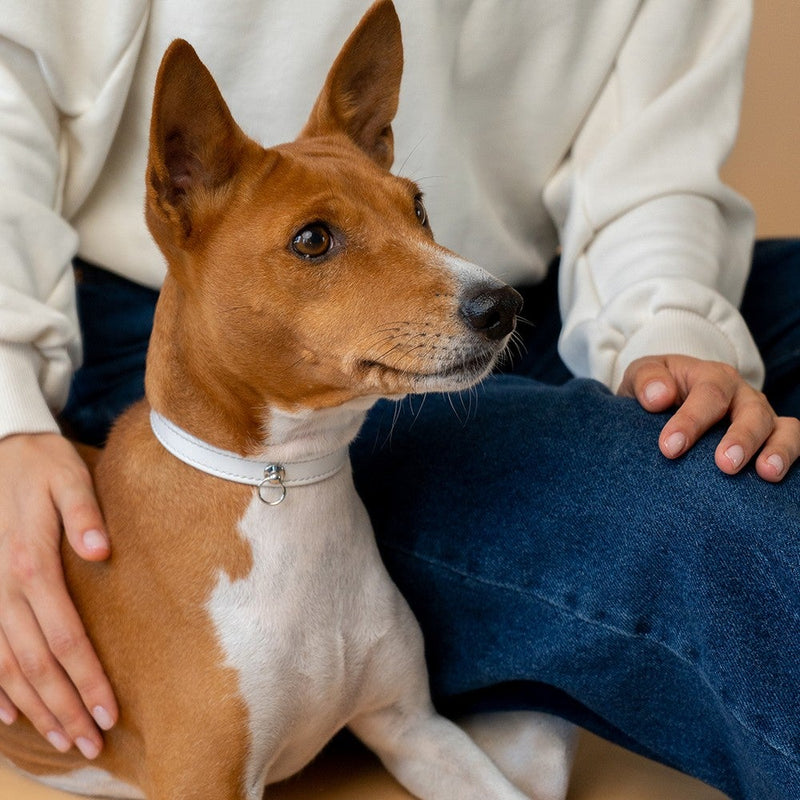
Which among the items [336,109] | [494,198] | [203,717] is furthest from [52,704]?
[494,198]

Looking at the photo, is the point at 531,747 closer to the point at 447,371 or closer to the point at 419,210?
the point at 447,371

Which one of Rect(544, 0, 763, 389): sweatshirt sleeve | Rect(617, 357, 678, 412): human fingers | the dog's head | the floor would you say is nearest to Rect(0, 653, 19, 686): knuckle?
the floor

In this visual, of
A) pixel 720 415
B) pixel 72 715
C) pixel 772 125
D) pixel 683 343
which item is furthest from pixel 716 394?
pixel 772 125

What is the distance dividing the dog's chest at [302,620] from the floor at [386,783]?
0.54 ft

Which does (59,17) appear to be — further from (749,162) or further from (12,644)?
(749,162)

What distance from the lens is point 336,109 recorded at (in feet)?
5.48

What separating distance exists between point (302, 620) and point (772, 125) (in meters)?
3.01

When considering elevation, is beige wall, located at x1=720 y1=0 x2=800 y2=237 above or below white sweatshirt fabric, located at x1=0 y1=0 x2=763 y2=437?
below

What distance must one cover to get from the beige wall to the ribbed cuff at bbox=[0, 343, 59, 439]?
9.46ft

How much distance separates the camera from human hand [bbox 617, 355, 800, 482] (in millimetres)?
1475

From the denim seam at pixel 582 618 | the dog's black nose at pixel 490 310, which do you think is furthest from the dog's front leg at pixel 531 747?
the dog's black nose at pixel 490 310

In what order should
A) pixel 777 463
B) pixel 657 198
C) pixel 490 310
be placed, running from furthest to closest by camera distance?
pixel 657 198, pixel 777 463, pixel 490 310

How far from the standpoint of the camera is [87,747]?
1552 mm

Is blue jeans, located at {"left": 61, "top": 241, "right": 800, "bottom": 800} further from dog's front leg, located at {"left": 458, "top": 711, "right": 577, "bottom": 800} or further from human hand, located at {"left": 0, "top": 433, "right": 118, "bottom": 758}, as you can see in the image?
human hand, located at {"left": 0, "top": 433, "right": 118, "bottom": 758}
